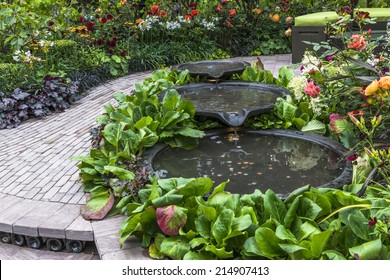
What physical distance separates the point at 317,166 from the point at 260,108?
Result: 83 cm

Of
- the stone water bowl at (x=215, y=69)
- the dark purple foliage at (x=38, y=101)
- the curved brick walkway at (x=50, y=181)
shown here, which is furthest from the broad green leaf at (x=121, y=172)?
the dark purple foliage at (x=38, y=101)

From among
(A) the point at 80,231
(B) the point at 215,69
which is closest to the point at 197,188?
(A) the point at 80,231

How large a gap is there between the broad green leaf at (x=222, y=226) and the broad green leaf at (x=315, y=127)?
158 cm

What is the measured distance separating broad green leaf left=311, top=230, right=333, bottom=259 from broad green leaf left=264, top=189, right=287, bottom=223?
30 cm

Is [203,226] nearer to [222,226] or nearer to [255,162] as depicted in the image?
[222,226]

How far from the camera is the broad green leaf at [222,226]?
2.38 m

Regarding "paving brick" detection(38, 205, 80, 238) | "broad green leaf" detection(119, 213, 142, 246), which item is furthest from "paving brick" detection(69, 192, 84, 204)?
"broad green leaf" detection(119, 213, 142, 246)

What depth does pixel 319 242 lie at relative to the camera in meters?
2.20

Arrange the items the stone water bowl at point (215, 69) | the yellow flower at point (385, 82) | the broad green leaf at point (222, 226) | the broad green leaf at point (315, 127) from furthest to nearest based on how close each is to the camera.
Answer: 1. the stone water bowl at point (215, 69)
2. the broad green leaf at point (315, 127)
3. the yellow flower at point (385, 82)
4. the broad green leaf at point (222, 226)

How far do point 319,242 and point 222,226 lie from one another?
44cm

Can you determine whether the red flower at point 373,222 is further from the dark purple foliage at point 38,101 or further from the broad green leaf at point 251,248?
the dark purple foliage at point 38,101

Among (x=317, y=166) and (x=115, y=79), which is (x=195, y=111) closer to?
(x=317, y=166)

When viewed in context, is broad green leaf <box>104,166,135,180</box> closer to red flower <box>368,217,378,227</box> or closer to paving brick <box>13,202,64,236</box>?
paving brick <box>13,202,64,236</box>

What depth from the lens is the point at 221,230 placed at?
2396 millimetres
